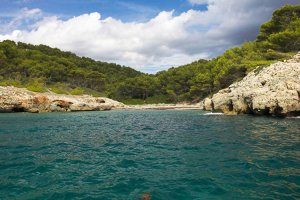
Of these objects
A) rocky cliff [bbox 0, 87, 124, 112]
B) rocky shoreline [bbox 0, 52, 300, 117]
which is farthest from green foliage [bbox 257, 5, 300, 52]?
rocky cliff [bbox 0, 87, 124, 112]

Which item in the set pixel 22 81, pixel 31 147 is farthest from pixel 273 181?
pixel 22 81

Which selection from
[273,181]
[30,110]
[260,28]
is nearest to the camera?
[273,181]

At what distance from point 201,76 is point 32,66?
61474 millimetres

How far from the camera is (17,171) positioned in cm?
1189

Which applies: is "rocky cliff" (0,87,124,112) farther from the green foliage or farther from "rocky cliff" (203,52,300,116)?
the green foliage

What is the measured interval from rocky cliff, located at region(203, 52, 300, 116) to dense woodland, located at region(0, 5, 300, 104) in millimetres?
20035

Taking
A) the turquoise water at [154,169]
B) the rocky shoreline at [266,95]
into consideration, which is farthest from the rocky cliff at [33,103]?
the turquoise water at [154,169]

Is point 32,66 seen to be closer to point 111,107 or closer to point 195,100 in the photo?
point 111,107

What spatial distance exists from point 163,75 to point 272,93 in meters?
86.4

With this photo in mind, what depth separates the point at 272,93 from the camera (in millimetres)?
36938

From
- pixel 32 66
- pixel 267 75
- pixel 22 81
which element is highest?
pixel 32 66

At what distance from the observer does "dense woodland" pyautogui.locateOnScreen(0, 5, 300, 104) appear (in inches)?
2721

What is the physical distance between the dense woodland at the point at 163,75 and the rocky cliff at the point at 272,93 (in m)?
20.0

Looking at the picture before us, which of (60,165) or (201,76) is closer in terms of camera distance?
(60,165)
